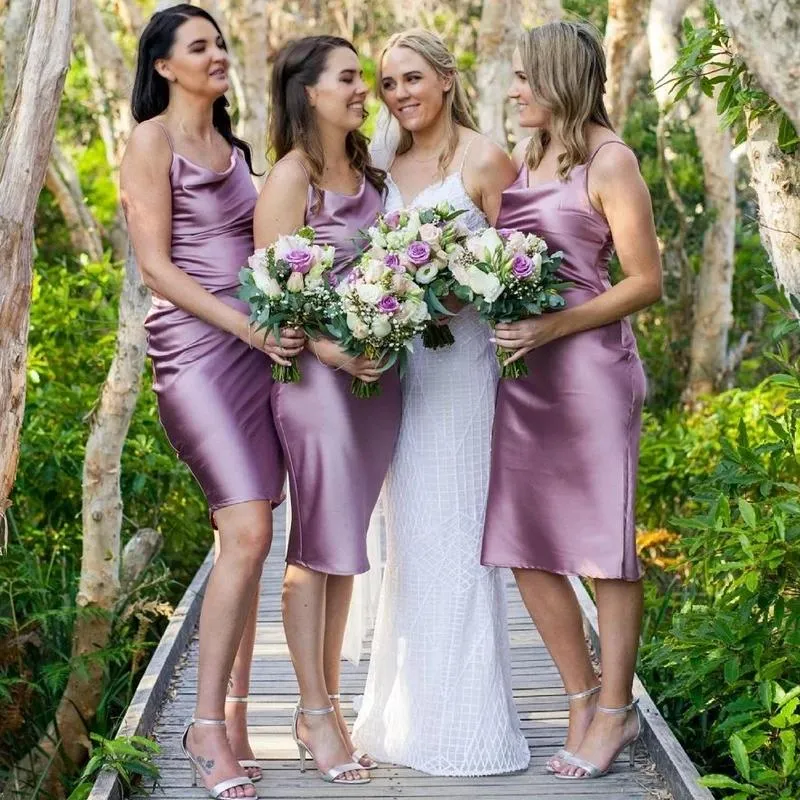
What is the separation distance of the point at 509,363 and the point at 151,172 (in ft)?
3.95

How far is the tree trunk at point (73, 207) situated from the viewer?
11.4 m

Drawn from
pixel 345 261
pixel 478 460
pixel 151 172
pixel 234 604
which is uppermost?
pixel 151 172

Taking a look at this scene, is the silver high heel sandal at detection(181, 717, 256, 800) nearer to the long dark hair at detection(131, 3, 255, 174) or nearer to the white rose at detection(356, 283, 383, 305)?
the white rose at detection(356, 283, 383, 305)

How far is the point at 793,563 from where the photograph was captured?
14.1 ft

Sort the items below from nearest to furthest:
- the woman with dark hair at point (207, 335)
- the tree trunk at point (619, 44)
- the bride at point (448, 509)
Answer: the woman with dark hair at point (207, 335), the bride at point (448, 509), the tree trunk at point (619, 44)

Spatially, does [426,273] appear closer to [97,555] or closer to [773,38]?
[773,38]

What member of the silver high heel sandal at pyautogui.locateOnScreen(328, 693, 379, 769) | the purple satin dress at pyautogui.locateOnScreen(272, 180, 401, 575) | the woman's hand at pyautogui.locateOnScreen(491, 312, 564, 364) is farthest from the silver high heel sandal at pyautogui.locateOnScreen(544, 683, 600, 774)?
the woman's hand at pyautogui.locateOnScreen(491, 312, 564, 364)

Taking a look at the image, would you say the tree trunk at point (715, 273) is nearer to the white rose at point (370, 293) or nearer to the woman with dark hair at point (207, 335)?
the woman with dark hair at point (207, 335)

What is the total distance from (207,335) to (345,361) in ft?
1.46

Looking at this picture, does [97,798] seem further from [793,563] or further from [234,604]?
[793,563]

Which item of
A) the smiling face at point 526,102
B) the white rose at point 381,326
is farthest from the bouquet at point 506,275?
the smiling face at point 526,102

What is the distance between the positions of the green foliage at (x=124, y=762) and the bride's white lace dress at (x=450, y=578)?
2.49 ft

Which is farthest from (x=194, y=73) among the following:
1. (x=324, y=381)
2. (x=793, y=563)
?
(x=793, y=563)

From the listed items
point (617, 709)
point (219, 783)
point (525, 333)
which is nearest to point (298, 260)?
point (525, 333)
